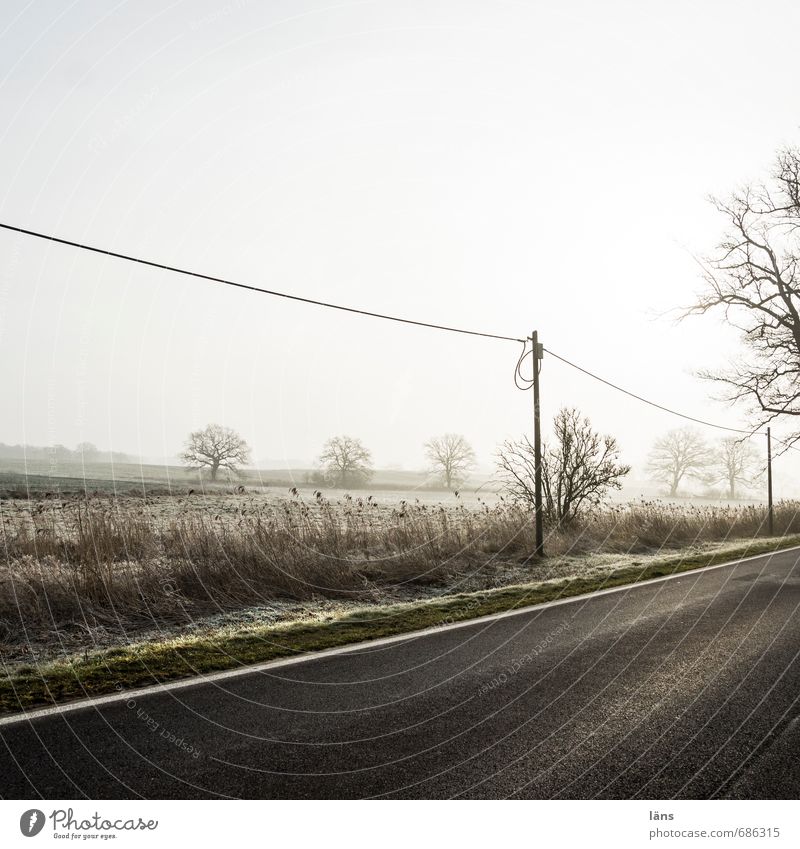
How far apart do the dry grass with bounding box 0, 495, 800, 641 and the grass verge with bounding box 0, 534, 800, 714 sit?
1.27 meters

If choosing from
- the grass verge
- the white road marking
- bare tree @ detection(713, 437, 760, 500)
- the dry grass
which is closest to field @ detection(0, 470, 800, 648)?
the dry grass

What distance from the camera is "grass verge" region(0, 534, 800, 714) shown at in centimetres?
546

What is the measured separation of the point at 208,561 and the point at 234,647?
9.78 feet

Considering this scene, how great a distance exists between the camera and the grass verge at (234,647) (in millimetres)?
5461

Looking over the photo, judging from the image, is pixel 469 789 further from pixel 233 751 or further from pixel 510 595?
pixel 510 595

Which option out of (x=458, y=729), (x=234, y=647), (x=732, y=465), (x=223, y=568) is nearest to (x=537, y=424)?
(x=223, y=568)

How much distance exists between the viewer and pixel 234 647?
6895mm

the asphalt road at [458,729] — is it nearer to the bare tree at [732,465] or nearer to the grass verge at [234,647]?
the grass verge at [234,647]

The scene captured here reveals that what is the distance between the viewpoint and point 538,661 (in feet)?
20.1

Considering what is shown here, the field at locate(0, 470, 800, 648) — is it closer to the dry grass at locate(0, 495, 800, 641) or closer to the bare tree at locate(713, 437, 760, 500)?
the dry grass at locate(0, 495, 800, 641)

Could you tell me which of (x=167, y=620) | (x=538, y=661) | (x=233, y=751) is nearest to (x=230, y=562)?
(x=167, y=620)

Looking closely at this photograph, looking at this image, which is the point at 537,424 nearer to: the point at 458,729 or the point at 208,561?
the point at 208,561

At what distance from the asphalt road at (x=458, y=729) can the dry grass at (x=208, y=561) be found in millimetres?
3280

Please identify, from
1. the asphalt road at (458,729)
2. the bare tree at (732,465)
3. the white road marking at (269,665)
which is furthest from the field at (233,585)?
the bare tree at (732,465)
